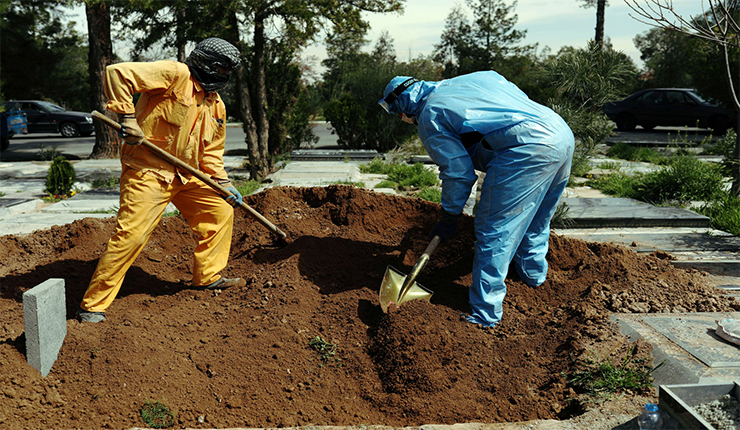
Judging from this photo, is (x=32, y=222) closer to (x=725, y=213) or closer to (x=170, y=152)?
(x=170, y=152)

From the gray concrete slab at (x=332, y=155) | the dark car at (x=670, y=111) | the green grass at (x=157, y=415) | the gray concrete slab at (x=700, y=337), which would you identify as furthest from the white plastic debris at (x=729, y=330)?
the dark car at (x=670, y=111)

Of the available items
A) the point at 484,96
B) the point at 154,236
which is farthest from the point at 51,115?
the point at 484,96

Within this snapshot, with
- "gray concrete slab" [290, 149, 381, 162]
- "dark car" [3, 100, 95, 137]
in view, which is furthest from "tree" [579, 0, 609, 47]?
"dark car" [3, 100, 95, 137]

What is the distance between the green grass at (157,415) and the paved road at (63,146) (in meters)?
9.71

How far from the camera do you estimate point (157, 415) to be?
2734mm

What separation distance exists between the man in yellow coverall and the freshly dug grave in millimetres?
299

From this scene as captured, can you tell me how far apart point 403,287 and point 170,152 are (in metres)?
1.76

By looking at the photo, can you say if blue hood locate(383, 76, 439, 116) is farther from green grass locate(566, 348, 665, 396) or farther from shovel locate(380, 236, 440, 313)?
green grass locate(566, 348, 665, 396)

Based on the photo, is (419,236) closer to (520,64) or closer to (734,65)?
(734,65)

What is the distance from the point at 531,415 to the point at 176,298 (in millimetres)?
2505

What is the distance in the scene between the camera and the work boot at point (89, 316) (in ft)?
11.4

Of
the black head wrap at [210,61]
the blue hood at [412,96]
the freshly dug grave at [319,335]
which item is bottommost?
the freshly dug grave at [319,335]

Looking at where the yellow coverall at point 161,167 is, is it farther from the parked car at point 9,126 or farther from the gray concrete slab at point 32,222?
the parked car at point 9,126

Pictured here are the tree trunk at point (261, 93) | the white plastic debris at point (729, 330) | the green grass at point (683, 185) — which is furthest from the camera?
the tree trunk at point (261, 93)
